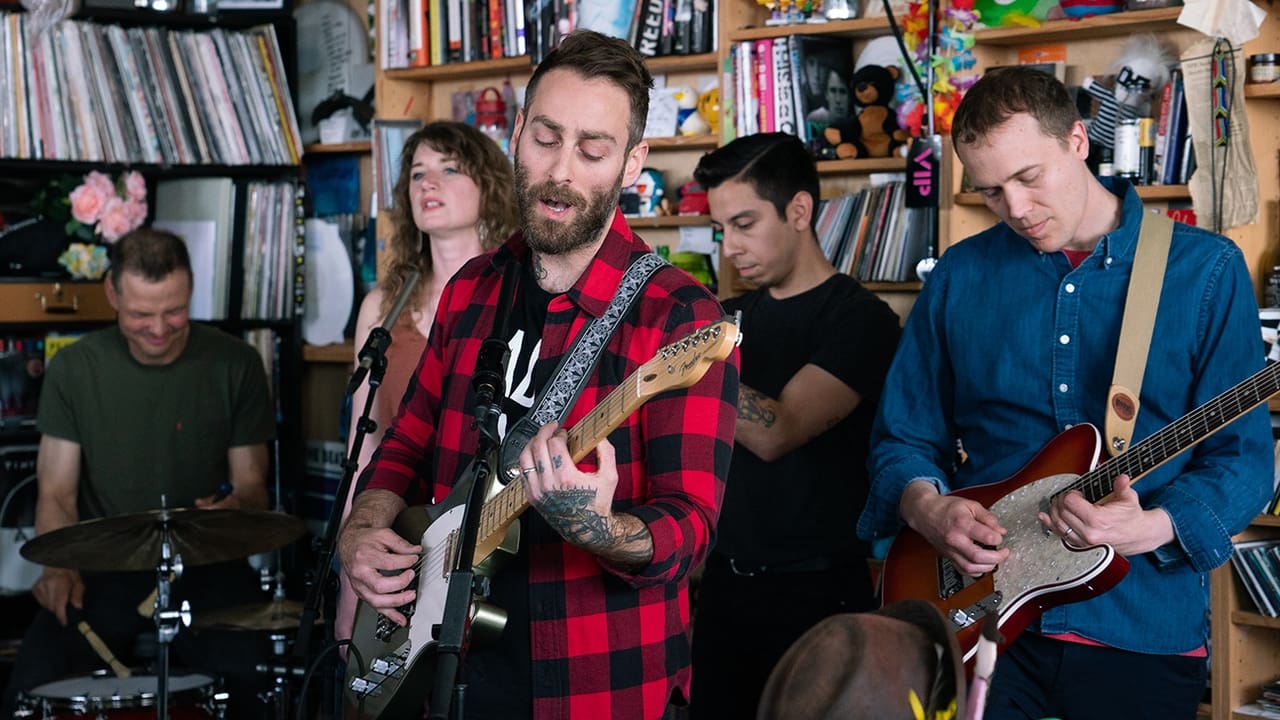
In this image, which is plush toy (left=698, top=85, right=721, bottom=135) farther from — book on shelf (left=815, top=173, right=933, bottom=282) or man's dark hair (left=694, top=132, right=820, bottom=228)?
man's dark hair (left=694, top=132, right=820, bottom=228)

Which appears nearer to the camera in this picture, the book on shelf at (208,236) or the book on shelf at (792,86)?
the book on shelf at (792,86)

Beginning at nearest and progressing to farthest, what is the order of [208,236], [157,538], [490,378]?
[490,378]
[157,538]
[208,236]

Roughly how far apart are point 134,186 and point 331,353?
816 mm

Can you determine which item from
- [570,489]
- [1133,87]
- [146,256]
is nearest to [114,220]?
[146,256]

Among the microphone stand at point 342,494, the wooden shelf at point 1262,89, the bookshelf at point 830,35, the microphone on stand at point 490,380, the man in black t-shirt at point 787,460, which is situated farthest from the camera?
the bookshelf at point 830,35

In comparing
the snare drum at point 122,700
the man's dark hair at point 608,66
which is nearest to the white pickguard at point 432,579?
the man's dark hair at point 608,66

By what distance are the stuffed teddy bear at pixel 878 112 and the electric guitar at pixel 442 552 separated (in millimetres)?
1972

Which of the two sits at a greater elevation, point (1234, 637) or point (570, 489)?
point (570, 489)

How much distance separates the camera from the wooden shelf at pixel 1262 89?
2.93 m

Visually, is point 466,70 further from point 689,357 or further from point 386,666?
point 689,357

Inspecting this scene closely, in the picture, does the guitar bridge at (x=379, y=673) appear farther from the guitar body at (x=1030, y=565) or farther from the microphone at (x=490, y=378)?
the guitar body at (x=1030, y=565)

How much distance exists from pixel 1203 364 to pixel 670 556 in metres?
0.90

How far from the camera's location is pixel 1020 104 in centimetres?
212

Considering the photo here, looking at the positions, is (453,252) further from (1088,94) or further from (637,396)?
(637,396)
